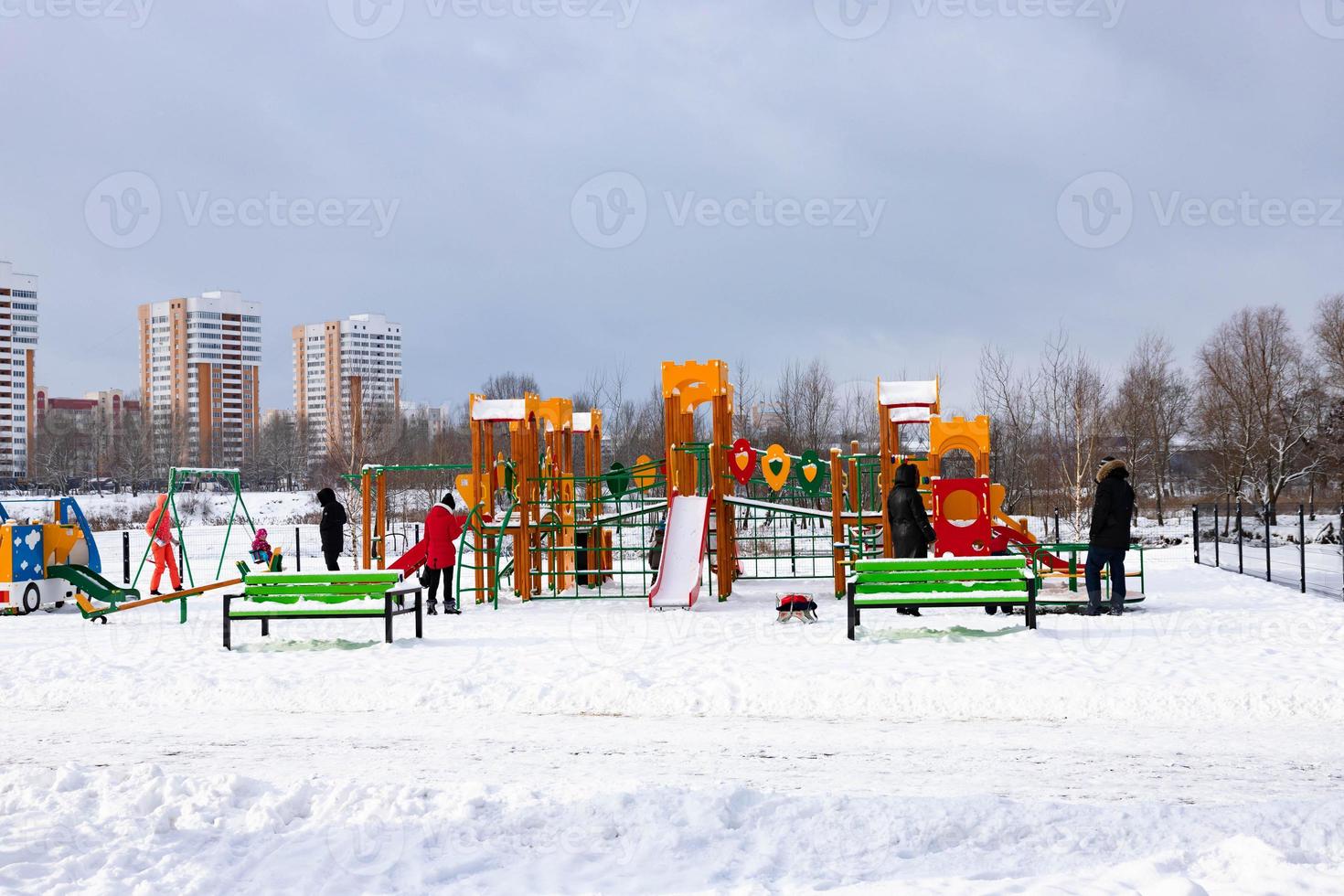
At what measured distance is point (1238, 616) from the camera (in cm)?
1252

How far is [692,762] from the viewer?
6.66 metres

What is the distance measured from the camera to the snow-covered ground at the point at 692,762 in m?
4.75

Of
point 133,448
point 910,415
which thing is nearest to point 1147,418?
point 910,415

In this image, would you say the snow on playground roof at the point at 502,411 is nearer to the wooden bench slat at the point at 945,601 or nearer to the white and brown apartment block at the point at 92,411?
the wooden bench slat at the point at 945,601

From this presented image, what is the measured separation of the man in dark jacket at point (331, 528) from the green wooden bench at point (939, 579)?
33.6ft

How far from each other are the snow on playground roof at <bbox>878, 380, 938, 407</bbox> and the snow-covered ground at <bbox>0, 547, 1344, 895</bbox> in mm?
5704

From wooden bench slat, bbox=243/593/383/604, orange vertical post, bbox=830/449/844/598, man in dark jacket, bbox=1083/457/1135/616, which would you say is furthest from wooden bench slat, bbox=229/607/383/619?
man in dark jacket, bbox=1083/457/1135/616

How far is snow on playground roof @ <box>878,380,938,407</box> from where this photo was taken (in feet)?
56.4

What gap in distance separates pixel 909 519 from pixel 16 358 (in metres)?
92.9

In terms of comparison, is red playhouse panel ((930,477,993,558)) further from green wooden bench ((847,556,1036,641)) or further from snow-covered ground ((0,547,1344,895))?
green wooden bench ((847,556,1036,641))

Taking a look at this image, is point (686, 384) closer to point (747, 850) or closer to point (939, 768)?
point (939, 768)

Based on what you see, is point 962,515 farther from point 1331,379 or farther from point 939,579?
point 1331,379

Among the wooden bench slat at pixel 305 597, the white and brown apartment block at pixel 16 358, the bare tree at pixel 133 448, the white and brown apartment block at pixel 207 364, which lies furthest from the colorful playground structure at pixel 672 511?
the white and brown apartment block at pixel 207 364


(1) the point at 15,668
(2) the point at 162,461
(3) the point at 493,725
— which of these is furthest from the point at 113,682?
(2) the point at 162,461
